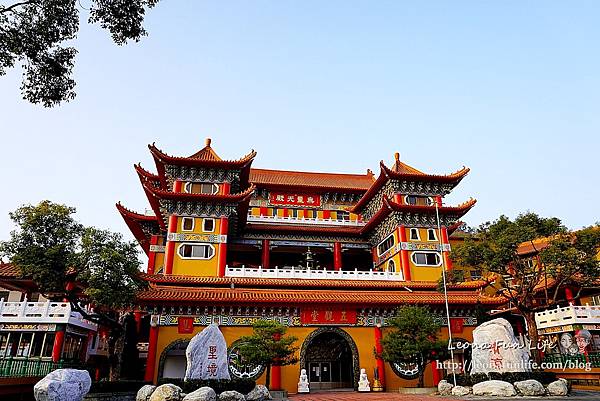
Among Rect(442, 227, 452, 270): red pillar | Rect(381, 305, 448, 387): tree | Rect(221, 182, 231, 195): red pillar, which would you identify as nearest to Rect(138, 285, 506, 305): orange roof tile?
Rect(381, 305, 448, 387): tree

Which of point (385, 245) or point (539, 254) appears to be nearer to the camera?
point (539, 254)

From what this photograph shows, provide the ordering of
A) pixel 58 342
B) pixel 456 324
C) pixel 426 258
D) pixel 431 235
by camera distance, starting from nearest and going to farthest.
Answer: pixel 58 342, pixel 456 324, pixel 426 258, pixel 431 235

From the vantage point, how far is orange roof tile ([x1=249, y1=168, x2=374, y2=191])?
3639cm

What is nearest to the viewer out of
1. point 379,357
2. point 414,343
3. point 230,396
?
point 230,396

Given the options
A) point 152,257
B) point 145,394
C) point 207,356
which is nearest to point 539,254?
point 207,356

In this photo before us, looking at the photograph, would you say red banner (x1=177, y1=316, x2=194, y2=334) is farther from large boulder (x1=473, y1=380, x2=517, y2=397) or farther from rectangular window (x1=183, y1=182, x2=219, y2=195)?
large boulder (x1=473, y1=380, x2=517, y2=397)

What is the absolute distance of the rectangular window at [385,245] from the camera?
2988 centimetres

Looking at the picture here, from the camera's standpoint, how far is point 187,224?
88.3 feet

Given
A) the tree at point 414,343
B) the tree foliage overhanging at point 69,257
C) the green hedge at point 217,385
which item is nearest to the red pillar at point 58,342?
the tree foliage overhanging at point 69,257

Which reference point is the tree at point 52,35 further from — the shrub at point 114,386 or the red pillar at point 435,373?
the red pillar at point 435,373

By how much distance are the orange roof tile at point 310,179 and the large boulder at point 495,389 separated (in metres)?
Result: 22.7

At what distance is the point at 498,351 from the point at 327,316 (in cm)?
866

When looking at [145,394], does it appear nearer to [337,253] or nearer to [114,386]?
[114,386]

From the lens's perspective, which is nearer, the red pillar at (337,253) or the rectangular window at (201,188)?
the rectangular window at (201,188)
